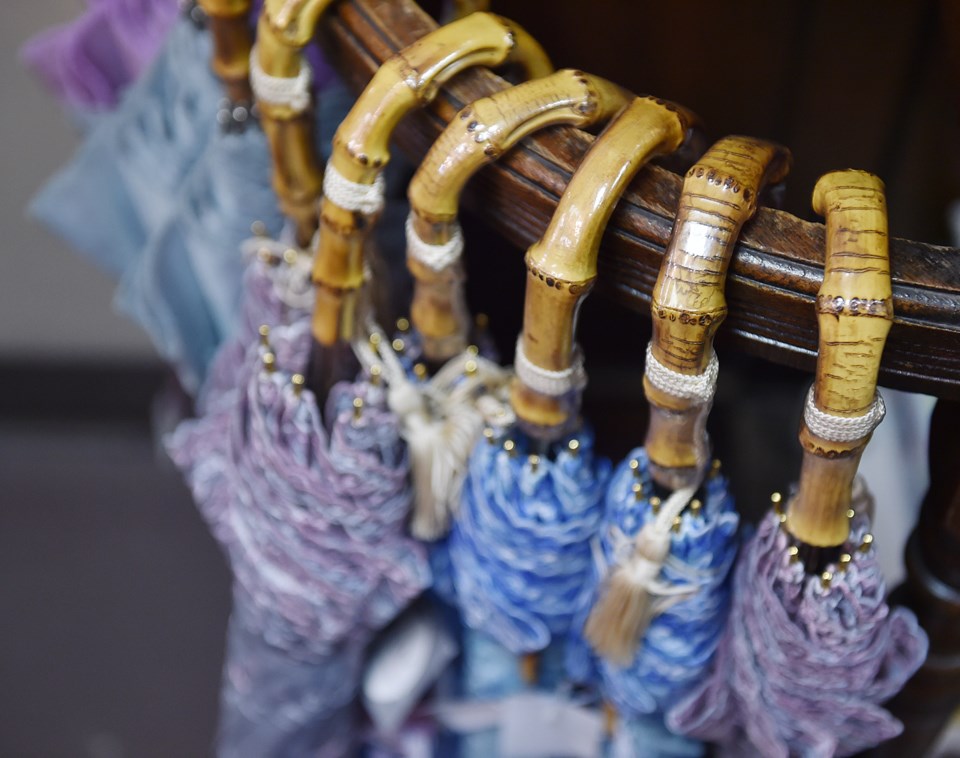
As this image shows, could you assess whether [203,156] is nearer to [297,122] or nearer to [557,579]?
[297,122]

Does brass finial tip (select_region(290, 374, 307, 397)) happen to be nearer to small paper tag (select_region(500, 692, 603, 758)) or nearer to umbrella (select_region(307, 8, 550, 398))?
umbrella (select_region(307, 8, 550, 398))

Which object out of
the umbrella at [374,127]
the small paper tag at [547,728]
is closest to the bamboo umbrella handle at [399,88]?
the umbrella at [374,127]

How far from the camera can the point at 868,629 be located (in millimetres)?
353

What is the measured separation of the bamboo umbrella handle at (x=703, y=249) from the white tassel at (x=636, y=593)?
7 centimetres

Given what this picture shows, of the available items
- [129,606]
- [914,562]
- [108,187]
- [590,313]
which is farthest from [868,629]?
[129,606]

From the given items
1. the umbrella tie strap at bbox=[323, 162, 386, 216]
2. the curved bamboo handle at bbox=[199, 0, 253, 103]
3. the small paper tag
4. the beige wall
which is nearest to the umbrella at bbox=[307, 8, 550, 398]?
the umbrella tie strap at bbox=[323, 162, 386, 216]

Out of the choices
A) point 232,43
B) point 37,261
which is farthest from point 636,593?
point 37,261

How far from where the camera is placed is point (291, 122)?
390 millimetres

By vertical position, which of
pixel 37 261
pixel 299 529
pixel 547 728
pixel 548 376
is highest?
pixel 548 376

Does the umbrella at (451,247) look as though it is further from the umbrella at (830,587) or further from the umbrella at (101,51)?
the umbrella at (101,51)

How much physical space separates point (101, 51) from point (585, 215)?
16.2 inches

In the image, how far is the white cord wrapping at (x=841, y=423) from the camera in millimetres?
300

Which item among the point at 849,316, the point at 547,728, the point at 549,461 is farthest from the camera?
the point at 547,728

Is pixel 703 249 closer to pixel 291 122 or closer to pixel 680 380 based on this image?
pixel 680 380
